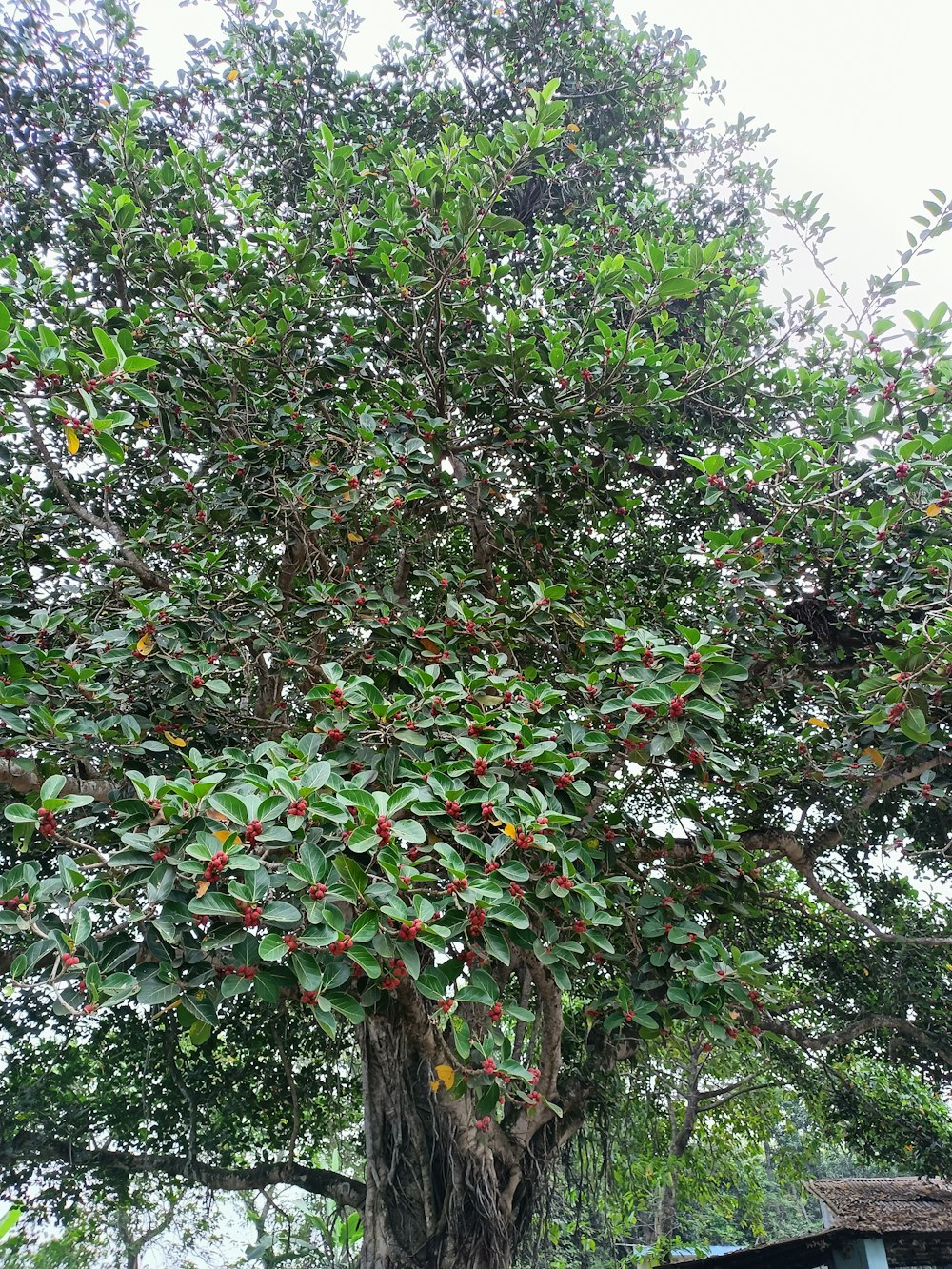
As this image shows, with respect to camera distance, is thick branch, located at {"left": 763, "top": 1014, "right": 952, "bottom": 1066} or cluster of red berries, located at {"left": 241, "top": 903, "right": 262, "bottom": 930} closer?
cluster of red berries, located at {"left": 241, "top": 903, "right": 262, "bottom": 930}

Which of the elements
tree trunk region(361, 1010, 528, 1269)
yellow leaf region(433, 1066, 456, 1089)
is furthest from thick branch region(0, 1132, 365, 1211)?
yellow leaf region(433, 1066, 456, 1089)

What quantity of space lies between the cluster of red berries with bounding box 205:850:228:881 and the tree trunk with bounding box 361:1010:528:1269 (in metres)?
1.73

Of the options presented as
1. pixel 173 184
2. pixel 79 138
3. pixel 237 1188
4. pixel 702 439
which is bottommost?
pixel 237 1188

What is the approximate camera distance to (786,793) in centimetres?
385

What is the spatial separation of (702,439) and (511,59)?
271 cm

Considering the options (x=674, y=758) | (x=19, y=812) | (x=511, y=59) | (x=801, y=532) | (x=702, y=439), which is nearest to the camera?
(x=19, y=812)

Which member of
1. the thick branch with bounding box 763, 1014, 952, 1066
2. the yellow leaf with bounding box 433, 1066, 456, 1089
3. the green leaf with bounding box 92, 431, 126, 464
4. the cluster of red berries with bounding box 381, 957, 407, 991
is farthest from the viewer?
the thick branch with bounding box 763, 1014, 952, 1066

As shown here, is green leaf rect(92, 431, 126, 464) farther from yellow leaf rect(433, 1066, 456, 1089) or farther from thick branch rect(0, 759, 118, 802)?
yellow leaf rect(433, 1066, 456, 1089)

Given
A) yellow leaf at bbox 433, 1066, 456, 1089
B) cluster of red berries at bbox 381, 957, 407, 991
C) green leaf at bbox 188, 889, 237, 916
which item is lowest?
yellow leaf at bbox 433, 1066, 456, 1089

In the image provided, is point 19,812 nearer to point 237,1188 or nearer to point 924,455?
point 924,455

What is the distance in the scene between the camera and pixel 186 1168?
13.3 ft

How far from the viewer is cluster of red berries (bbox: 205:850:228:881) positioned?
1596 mm

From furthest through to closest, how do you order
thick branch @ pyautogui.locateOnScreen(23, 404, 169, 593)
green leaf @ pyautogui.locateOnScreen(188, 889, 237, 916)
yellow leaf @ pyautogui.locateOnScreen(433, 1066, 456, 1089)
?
thick branch @ pyautogui.locateOnScreen(23, 404, 169, 593), yellow leaf @ pyautogui.locateOnScreen(433, 1066, 456, 1089), green leaf @ pyautogui.locateOnScreen(188, 889, 237, 916)

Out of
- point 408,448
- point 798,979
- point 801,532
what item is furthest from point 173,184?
point 798,979
